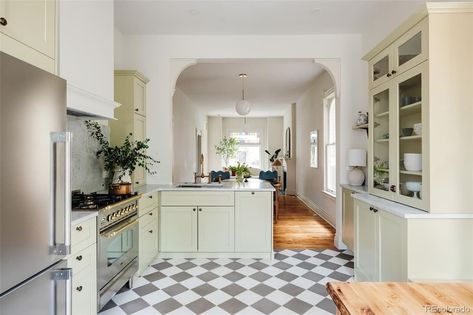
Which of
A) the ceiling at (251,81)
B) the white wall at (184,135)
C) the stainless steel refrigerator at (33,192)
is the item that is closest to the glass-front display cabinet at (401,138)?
the ceiling at (251,81)

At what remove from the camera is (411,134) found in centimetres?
225

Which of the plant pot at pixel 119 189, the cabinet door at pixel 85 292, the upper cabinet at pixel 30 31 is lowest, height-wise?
the cabinet door at pixel 85 292

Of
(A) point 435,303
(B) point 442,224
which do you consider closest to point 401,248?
(B) point 442,224

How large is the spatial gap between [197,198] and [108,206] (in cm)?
152

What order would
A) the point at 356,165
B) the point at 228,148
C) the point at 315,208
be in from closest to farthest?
the point at 356,165 < the point at 315,208 < the point at 228,148

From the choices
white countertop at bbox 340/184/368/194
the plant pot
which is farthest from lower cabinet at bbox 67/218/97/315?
white countertop at bbox 340/184/368/194

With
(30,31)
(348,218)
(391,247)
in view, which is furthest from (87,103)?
(348,218)

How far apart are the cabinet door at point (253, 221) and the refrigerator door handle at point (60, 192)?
7.84ft

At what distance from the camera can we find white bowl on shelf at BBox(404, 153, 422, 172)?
2150 millimetres

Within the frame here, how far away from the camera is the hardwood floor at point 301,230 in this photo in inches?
167

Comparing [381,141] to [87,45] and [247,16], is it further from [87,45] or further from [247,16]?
[87,45]

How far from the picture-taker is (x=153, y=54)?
13.4 ft

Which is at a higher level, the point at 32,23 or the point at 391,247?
the point at 32,23

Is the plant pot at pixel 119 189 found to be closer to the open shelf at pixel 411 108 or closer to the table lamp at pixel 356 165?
the open shelf at pixel 411 108
